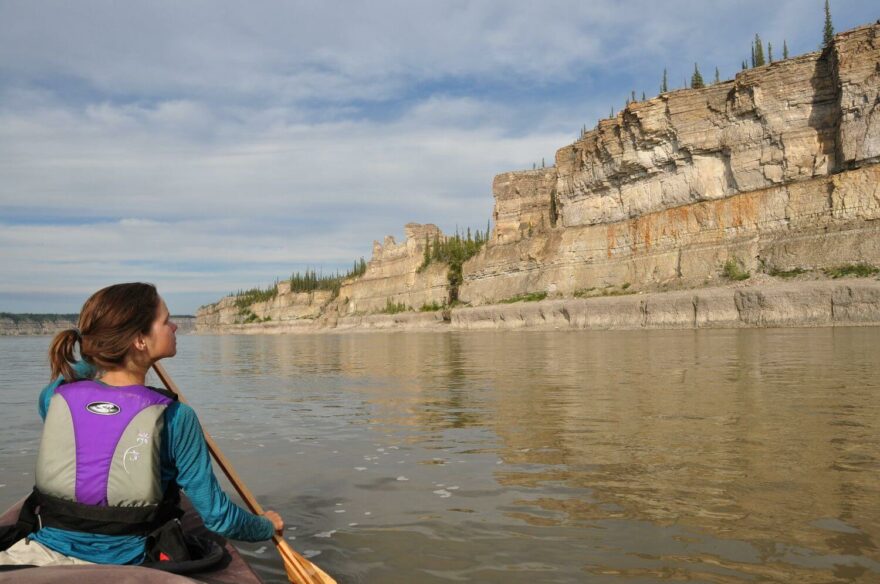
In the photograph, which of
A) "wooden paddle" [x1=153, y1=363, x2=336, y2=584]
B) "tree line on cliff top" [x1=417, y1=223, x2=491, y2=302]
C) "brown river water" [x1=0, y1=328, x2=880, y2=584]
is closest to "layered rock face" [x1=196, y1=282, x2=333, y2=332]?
"tree line on cliff top" [x1=417, y1=223, x2=491, y2=302]

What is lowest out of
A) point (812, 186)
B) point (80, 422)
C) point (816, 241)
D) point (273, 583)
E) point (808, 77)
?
point (273, 583)

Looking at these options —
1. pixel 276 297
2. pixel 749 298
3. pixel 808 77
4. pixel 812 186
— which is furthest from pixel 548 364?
pixel 276 297

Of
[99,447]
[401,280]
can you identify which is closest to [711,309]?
[99,447]

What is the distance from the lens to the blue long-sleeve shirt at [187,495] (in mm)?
2832

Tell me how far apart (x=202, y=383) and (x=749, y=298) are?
2854 centimetres

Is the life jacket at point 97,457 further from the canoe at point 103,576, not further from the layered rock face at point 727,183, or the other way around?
the layered rock face at point 727,183

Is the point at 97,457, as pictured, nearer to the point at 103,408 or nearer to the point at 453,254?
the point at 103,408

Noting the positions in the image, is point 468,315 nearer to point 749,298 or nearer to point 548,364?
point 749,298

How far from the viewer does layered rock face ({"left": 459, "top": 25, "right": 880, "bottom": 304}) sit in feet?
119

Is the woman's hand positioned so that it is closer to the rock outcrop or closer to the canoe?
the canoe

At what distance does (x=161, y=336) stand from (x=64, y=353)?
0.46 meters

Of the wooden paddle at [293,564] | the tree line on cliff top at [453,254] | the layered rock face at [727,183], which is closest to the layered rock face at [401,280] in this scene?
the tree line on cliff top at [453,254]

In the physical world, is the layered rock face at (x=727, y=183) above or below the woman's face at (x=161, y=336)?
above

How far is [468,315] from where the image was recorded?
61875 millimetres
